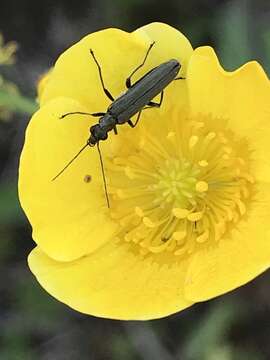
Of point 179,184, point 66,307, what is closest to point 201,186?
point 179,184

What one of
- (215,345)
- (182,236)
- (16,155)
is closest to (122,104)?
(182,236)

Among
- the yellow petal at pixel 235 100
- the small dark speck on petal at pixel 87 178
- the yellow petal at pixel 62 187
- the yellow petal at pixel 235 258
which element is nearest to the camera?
the yellow petal at pixel 235 258

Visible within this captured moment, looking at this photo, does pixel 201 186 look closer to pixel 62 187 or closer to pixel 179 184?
pixel 179 184

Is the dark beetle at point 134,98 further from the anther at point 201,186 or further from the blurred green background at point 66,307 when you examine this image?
the blurred green background at point 66,307

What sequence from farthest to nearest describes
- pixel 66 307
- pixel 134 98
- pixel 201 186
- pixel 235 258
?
pixel 66 307 → pixel 201 186 → pixel 134 98 → pixel 235 258

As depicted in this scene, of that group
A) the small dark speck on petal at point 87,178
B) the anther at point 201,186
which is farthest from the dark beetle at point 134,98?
the anther at point 201,186

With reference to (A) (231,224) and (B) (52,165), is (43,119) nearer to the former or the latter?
(B) (52,165)

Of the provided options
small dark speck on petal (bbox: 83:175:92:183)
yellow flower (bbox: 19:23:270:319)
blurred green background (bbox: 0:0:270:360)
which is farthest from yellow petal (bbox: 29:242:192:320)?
blurred green background (bbox: 0:0:270:360)
